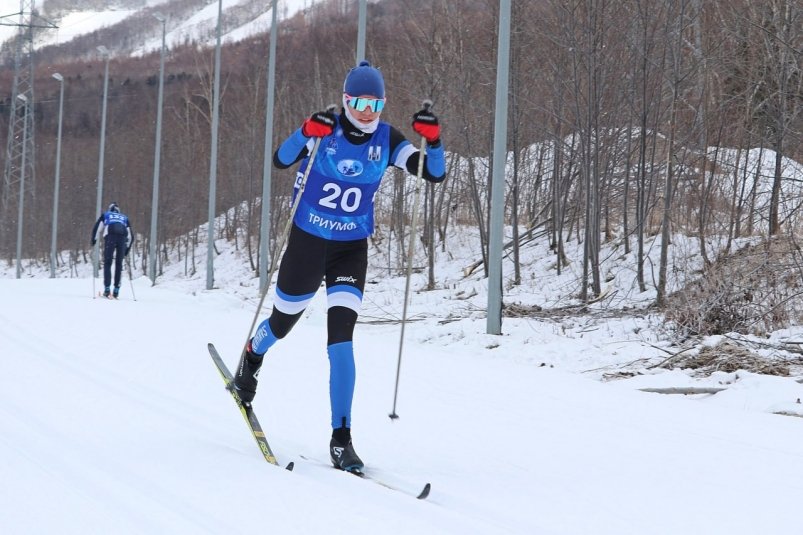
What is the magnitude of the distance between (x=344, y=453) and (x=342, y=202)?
1.31 metres

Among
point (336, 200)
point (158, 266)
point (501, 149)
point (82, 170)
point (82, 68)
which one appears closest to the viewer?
point (336, 200)

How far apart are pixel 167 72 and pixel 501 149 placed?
78620 mm

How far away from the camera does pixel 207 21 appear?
122 m

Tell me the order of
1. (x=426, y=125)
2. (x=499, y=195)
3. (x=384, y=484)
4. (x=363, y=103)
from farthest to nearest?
(x=499, y=195), (x=426, y=125), (x=363, y=103), (x=384, y=484)

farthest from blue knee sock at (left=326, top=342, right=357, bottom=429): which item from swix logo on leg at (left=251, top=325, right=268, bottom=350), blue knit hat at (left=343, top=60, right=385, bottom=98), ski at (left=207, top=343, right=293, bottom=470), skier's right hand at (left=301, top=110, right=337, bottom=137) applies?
blue knit hat at (left=343, top=60, right=385, bottom=98)

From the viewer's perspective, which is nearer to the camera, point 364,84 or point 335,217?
point 364,84

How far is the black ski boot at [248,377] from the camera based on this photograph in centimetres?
441

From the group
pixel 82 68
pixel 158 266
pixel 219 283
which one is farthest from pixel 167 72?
pixel 219 283

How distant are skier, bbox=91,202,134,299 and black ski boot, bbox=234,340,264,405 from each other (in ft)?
35.5

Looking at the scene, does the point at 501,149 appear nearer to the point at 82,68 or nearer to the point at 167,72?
the point at 167,72

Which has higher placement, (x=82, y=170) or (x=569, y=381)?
(x=82, y=170)

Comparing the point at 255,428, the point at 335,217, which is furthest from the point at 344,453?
the point at 335,217

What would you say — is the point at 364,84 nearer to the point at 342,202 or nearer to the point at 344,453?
the point at 342,202

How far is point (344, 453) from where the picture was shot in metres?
3.79
